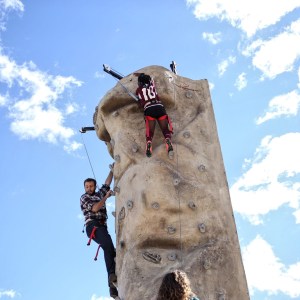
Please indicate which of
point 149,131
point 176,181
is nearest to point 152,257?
point 176,181

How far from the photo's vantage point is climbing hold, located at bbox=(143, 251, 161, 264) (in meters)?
5.99

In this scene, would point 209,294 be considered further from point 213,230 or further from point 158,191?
point 158,191

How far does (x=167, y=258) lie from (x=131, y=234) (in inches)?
24.5

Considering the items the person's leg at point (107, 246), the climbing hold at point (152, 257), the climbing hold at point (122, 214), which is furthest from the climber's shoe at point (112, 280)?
the climbing hold at point (152, 257)

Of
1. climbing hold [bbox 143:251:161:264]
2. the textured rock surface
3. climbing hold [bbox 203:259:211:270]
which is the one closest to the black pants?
the textured rock surface

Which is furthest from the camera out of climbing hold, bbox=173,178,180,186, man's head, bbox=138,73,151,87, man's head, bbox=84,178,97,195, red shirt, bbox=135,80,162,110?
man's head, bbox=84,178,97,195

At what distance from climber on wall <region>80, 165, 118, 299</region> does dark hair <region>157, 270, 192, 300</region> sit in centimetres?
411

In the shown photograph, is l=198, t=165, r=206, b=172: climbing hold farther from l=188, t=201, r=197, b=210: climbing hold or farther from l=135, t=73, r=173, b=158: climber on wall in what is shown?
l=188, t=201, r=197, b=210: climbing hold

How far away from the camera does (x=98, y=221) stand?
23.6 ft

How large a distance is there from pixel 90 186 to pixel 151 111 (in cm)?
149

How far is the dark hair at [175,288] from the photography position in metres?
2.78

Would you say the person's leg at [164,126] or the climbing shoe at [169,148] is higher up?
the person's leg at [164,126]

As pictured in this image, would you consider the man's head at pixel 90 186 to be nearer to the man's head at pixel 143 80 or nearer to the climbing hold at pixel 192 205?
the man's head at pixel 143 80

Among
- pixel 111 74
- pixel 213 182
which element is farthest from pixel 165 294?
pixel 111 74
